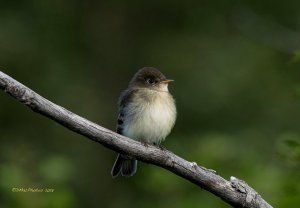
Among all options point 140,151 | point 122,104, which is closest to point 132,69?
point 122,104

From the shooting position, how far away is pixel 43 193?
29.8 feet

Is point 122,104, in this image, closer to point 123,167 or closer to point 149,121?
point 149,121

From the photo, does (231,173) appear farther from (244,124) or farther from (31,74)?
(31,74)

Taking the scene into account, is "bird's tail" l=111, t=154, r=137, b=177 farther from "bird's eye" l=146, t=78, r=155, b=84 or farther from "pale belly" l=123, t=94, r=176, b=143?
"bird's eye" l=146, t=78, r=155, b=84

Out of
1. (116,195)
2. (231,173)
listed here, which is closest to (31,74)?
(116,195)

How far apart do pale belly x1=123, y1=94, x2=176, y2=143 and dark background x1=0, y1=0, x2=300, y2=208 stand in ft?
13.5

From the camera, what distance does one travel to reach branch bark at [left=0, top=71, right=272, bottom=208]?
5.49 meters

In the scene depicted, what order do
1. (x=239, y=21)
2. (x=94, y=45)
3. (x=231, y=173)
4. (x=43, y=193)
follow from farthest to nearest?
1. (x=94, y=45)
2. (x=239, y=21)
3. (x=231, y=173)
4. (x=43, y=193)

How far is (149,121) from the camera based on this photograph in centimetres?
804

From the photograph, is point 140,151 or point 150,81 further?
point 150,81

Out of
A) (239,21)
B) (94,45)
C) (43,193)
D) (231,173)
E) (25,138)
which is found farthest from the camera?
(94,45)

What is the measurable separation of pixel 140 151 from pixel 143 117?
Result: 2.20 meters

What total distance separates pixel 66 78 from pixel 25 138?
4.91ft

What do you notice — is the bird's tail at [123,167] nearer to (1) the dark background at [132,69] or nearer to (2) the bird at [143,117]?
(2) the bird at [143,117]
